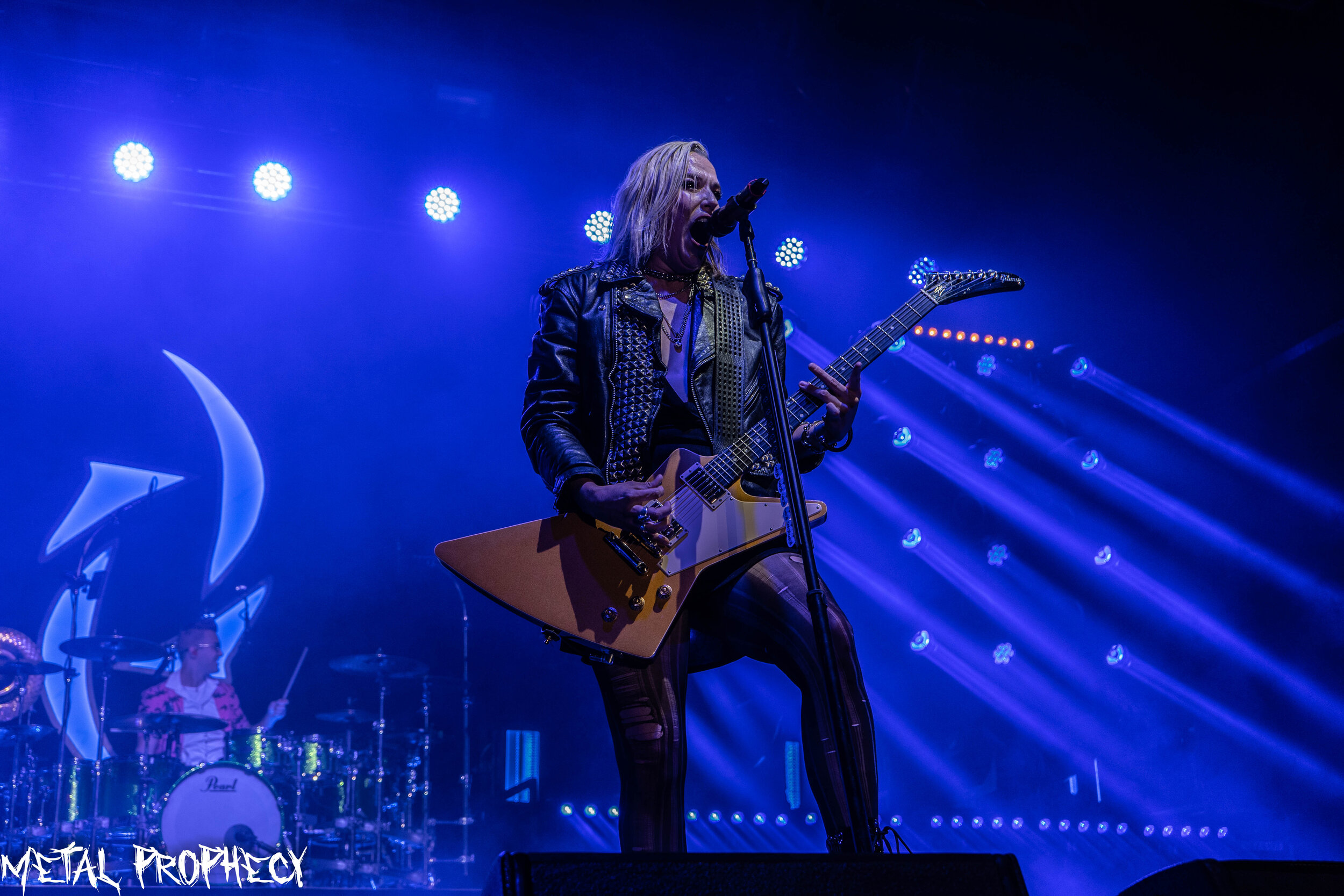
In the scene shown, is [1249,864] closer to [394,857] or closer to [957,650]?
[394,857]

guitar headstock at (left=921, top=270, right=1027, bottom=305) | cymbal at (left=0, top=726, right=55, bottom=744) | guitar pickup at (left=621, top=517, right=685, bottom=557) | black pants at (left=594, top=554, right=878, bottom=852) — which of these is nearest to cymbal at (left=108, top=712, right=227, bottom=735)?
cymbal at (left=0, top=726, right=55, bottom=744)

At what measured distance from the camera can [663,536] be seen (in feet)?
7.20

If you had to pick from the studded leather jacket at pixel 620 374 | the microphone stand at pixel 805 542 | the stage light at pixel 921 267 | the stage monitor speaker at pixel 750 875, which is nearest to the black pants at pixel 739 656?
the microphone stand at pixel 805 542

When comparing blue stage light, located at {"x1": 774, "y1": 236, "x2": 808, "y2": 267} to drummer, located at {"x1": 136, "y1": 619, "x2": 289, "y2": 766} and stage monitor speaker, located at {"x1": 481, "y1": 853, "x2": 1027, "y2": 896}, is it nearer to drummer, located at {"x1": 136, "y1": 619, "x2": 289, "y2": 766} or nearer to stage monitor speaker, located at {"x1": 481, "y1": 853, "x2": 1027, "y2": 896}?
drummer, located at {"x1": 136, "y1": 619, "x2": 289, "y2": 766}

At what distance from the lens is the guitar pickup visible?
220 centimetres

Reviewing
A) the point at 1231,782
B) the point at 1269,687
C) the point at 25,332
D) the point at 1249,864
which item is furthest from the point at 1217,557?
the point at 25,332

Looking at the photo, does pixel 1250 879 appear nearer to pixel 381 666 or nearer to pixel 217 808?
pixel 217 808

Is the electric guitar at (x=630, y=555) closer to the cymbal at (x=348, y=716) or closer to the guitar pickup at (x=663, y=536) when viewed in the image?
the guitar pickup at (x=663, y=536)

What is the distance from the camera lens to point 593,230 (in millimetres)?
6297

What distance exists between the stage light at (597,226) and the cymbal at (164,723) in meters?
3.64

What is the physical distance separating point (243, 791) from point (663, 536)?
3652mm

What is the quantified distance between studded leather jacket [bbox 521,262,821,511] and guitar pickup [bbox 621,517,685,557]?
0.20 m

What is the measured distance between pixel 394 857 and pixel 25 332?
3815 millimetres

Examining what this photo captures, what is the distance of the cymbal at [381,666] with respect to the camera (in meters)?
5.34
